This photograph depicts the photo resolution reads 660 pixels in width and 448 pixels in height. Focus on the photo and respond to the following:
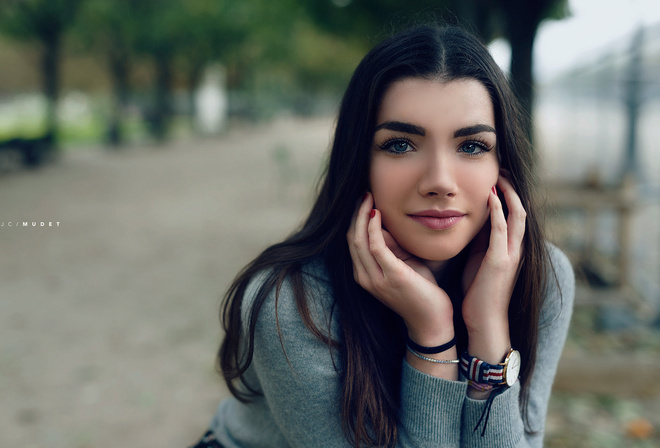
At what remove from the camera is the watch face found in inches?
64.1

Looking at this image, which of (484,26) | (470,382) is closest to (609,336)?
(484,26)

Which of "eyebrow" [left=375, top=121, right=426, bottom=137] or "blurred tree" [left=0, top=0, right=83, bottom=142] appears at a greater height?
"blurred tree" [left=0, top=0, right=83, bottom=142]

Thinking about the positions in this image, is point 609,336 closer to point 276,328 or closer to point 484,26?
point 484,26

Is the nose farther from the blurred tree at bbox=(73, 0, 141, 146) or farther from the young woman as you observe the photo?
the blurred tree at bbox=(73, 0, 141, 146)

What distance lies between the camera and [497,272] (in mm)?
1675

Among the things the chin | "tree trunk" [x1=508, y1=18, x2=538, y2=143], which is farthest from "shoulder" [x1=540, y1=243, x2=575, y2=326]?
"tree trunk" [x1=508, y1=18, x2=538, y2=143]

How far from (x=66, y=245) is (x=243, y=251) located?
104 inches

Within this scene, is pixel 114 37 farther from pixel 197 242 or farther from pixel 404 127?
pixel 404 127

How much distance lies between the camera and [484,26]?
4969 millimetres

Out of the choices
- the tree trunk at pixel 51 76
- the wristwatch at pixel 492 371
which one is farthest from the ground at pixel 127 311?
the tree trunk at pixel 51 76

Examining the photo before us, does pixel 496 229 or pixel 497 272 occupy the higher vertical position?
pixel 496 229

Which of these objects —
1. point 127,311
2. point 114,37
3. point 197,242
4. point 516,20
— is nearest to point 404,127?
point 516,20

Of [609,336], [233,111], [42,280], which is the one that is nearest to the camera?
[609,336]

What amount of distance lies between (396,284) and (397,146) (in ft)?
1.26
